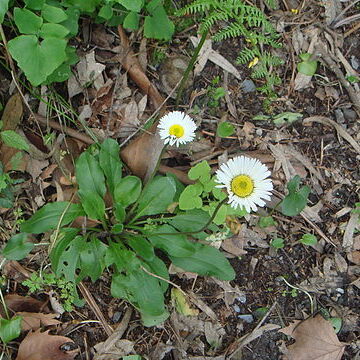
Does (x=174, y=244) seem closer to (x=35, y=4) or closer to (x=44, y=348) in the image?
(x=44, y=348)

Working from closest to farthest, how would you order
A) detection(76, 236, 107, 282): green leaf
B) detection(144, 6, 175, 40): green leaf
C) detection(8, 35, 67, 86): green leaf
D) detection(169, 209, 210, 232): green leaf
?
1. detection(8, 35, 67, 86): green leaf
2. detection(76, 236, 107, 282): green leaf
3. detection(169, 209, 210, 232): green leaf
4. detection(144, 6, 175, 40): green leaf

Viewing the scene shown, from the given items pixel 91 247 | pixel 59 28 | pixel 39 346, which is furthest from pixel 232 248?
pixel 59 28

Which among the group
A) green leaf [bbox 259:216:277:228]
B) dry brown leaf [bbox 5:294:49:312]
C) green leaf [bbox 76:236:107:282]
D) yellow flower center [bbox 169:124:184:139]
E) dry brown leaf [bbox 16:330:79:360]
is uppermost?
yellow flower center [bbox 169:124:184:139]

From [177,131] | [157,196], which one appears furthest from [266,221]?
[177,131]

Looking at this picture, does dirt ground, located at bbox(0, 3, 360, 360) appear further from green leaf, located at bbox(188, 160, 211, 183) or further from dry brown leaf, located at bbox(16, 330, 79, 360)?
green leaf, located at bbox(188, 160, 211, 183)

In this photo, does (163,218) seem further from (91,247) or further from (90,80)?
(90,80)

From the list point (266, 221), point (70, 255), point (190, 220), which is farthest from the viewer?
point (266, 221)

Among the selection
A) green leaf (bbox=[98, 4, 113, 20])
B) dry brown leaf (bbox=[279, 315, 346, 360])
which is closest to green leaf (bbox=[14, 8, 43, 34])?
green leaf (bbox=[98, 4, 113, 20])
